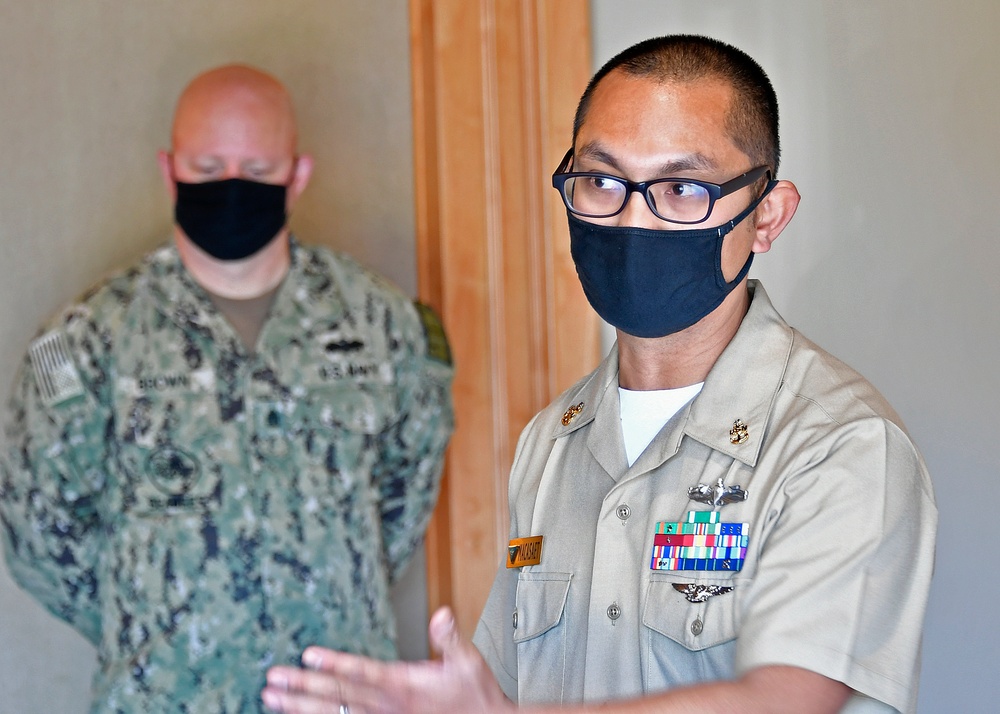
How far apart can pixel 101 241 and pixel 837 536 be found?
2.30 metres

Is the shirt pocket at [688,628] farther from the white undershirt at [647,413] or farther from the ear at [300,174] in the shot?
the ear at [300,174]

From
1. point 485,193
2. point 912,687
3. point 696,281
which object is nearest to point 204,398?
point 485,193

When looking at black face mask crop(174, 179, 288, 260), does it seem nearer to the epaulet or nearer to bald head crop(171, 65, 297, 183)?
bald head crop(171, 65, 297, 183)

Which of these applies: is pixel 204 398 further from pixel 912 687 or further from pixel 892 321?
pixel 912 687

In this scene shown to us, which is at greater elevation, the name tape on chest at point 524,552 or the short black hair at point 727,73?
the short black hair at point 727,73

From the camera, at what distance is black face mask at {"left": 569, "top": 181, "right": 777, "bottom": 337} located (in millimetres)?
1567

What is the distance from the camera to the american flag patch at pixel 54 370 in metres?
2.53

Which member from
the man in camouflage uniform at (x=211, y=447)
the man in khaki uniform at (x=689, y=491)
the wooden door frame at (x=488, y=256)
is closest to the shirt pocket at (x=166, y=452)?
the man in camouflage uniform at (x=211, y=447)

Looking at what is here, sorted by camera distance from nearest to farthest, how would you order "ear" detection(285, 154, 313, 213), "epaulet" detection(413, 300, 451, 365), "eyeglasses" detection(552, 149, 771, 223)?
"eyeglasses" detection(552, 149, 771, 223) < "ear" detection(285, 154, 313, 213) < "epaulet" detection(413, 300, 451, 365)

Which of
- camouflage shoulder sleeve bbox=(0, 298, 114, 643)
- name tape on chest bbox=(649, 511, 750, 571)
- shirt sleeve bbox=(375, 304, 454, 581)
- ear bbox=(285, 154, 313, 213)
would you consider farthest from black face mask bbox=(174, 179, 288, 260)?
name tape on chest bbox=(649, 511, 750, 571)

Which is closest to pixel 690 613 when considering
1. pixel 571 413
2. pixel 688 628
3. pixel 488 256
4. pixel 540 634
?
pixel 688 628

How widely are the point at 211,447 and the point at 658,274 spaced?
1369mm

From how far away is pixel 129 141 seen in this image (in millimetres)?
3111

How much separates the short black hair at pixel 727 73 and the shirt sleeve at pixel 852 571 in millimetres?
473
